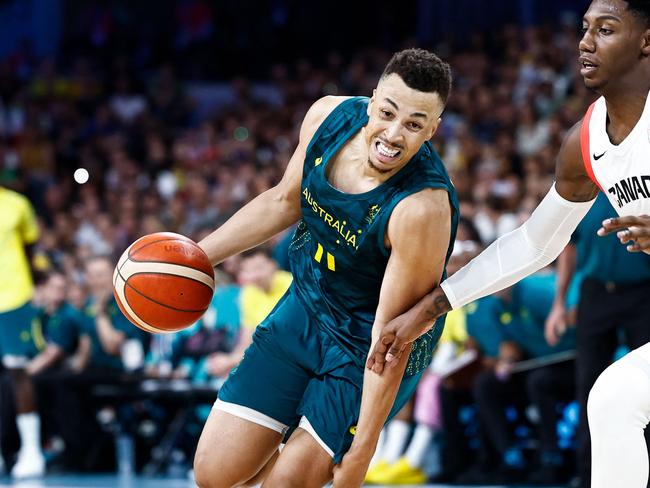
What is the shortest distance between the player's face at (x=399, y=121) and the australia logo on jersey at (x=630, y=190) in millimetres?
663

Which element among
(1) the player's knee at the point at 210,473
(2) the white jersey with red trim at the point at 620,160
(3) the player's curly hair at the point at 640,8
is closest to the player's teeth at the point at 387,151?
(2) the white jersey with red trim at the point at 620,160

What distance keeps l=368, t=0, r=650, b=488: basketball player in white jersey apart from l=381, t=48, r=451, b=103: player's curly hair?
48cm

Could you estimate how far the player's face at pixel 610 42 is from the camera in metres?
3.87

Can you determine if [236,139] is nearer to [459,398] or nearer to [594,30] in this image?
[459,398]

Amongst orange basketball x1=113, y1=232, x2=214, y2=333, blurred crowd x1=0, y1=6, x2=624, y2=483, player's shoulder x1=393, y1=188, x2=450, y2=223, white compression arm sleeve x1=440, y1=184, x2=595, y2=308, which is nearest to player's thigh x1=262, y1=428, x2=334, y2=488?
orange basketball x1=113, y1=232, x2=214, y2=333

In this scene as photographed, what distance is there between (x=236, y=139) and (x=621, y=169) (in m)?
9.94

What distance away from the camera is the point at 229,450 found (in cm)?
429

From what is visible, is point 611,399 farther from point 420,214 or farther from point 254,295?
point 254,295

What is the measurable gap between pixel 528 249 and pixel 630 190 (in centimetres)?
52

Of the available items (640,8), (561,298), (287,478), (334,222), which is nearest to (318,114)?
(334,222)

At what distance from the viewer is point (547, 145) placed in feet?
33.1

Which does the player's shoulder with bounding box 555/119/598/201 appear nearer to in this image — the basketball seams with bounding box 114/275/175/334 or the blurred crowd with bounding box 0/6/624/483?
the basketball seams with bounding box 114/275/175/334

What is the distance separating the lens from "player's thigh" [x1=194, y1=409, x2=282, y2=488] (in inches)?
168

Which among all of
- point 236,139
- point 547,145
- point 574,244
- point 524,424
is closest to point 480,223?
point 547,145
